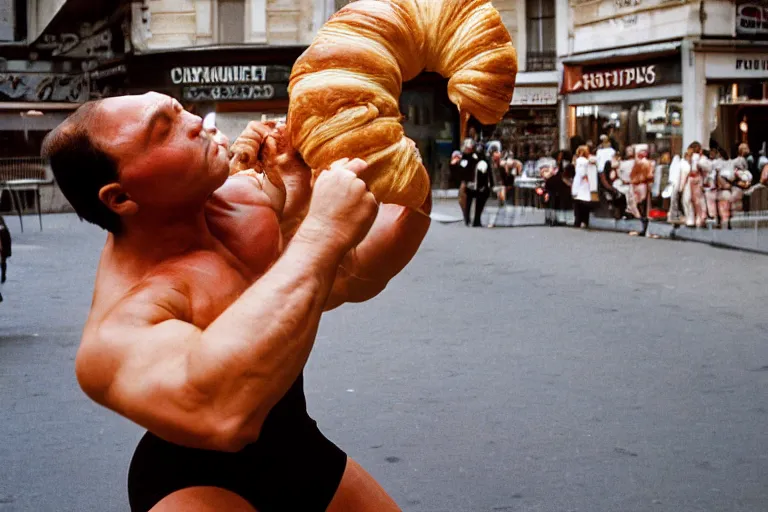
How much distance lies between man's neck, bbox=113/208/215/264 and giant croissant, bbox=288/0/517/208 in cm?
31

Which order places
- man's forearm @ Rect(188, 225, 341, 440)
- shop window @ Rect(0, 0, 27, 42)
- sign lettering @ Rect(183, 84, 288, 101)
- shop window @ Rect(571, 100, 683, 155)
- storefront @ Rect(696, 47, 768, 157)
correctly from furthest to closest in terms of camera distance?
1. shop window @ Rect(0, 0, 27, 42)
2. sign lettering @ Rect(183, 84, 288, 101)
3. shop window @ Rect(571, 100, 683, 155)
4. storefront @ Rect(696, 47, 768, 157)
5. man's forearm @ Rect(188, 225, 341, 440)

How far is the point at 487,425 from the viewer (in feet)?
21.5

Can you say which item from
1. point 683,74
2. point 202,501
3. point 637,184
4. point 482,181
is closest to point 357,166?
point 202,501

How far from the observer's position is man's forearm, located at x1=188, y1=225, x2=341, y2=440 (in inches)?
65.6

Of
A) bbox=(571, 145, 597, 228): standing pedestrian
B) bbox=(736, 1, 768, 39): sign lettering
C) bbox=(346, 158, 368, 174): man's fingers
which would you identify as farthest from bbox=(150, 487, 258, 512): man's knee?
bbox=(736, 1, 768, 39): sign lettering

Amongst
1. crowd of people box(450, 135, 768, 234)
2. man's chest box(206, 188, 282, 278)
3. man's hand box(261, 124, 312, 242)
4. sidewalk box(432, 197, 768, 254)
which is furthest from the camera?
crowd of people box(450, 135, 768, 234)

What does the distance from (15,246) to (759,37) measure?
17540 mm

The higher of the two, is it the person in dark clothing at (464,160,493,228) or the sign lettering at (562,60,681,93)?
the sign lettering at (562,60,681,93)

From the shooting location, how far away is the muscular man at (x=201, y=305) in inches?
66.6

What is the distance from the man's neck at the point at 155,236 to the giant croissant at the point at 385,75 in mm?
306

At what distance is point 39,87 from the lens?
114ft

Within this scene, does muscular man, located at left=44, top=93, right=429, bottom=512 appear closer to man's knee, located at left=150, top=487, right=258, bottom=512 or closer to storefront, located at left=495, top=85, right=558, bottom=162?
man's knee, located at left=150, top=487, right=258, bottom=512

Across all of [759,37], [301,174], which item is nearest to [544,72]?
[759,37]

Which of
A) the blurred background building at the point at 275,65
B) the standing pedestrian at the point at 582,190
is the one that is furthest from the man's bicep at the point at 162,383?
the blurred background building at the point at 275,65
